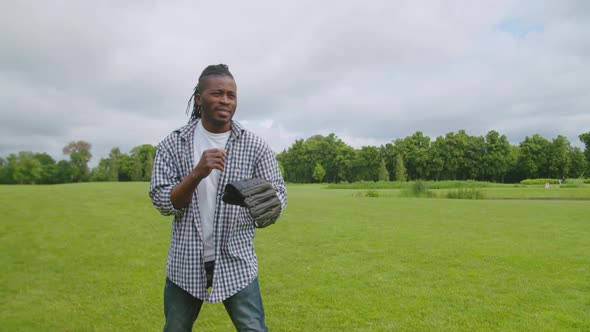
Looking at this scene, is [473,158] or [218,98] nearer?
[218,98]

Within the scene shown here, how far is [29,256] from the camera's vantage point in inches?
395

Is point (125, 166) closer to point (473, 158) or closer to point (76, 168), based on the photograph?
point (76, 168)

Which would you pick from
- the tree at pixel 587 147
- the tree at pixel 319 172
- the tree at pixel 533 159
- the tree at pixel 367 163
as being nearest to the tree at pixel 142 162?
the tree at pixel 319 172

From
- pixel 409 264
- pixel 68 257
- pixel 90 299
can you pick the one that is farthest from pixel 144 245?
pixel 409 264

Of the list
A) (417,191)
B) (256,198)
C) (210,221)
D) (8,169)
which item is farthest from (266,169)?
(8,169)

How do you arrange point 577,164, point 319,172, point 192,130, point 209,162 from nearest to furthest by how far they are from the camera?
point 209,162, point 192,130, point 577,164, point 319,172

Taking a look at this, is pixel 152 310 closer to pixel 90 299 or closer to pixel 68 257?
pixel 90 299

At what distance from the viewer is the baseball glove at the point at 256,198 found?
2.67 m

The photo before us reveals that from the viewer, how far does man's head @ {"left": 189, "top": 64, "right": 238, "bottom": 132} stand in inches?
113

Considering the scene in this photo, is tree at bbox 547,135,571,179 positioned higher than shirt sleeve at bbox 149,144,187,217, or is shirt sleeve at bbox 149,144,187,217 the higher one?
tree at bbox 547,135,571,179

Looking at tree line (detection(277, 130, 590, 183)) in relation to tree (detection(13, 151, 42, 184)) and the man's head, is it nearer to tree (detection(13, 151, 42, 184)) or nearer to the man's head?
tree (detection(13, 151, 42, 184))

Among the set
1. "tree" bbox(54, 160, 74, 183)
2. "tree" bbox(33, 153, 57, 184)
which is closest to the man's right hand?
"tree" bbox(33, 153, 57, 184)

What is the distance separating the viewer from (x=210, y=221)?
9.40 feet

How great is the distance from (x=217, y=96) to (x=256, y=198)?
2.59 feet
